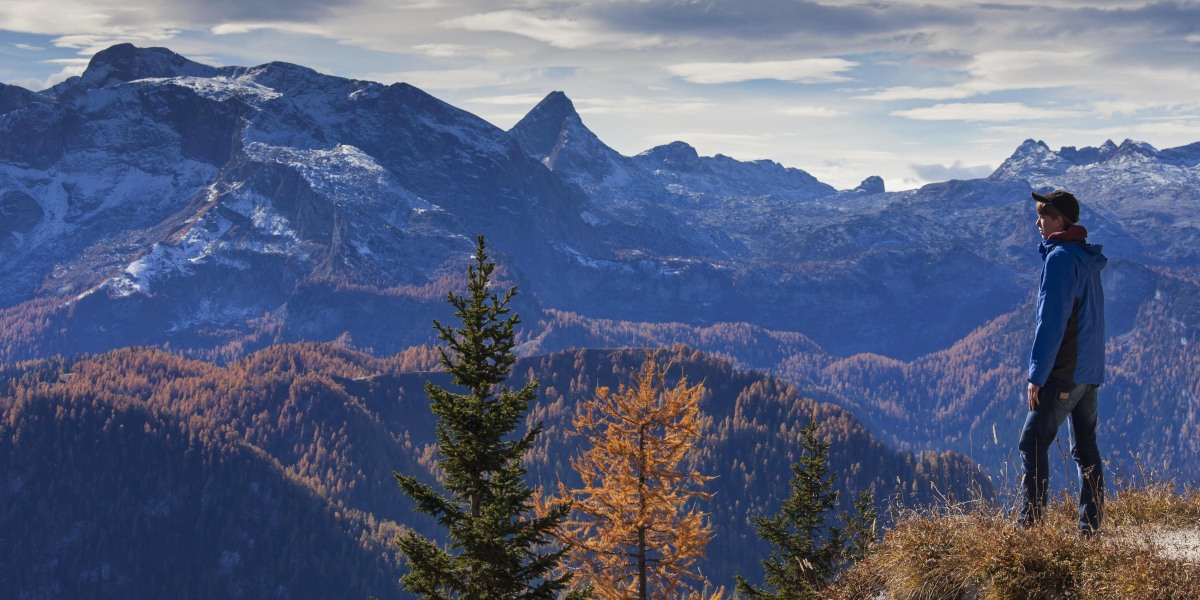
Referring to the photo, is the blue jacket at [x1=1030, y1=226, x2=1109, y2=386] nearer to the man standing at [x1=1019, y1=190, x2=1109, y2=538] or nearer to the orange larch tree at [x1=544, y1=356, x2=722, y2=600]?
the man standing at [x1=1019, y1=190, x2=1109, y2=538]

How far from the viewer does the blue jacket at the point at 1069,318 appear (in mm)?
16125

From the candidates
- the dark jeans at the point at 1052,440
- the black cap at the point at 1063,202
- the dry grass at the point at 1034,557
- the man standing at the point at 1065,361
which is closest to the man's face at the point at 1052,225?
the man standing at the point at 1065,361

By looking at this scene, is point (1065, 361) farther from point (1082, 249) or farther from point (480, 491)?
point (480, 491)

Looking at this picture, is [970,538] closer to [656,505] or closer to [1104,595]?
[1104,595]

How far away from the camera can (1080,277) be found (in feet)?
54.0

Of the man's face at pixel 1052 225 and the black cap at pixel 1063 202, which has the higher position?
the black cap at pixel 1063 202

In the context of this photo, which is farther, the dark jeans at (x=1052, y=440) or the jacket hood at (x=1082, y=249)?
the jacket hood at (x=1082, y=249)

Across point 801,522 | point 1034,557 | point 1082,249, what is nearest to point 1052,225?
point 1082,249

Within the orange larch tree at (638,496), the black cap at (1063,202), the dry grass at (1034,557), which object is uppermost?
the black cap at (1063,202)

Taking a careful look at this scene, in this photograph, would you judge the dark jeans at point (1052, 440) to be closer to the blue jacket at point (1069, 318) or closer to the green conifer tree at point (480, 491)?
the blue jacket at point (1069, 318)

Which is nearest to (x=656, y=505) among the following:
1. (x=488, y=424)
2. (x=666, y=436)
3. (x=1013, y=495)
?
(x=666, y=436)

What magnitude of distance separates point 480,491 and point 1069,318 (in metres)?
10.0

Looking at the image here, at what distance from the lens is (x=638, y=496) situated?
2541cm

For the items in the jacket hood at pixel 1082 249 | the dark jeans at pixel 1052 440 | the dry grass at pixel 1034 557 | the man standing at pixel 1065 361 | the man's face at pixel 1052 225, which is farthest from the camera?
the man's face at pixel 1052 225
